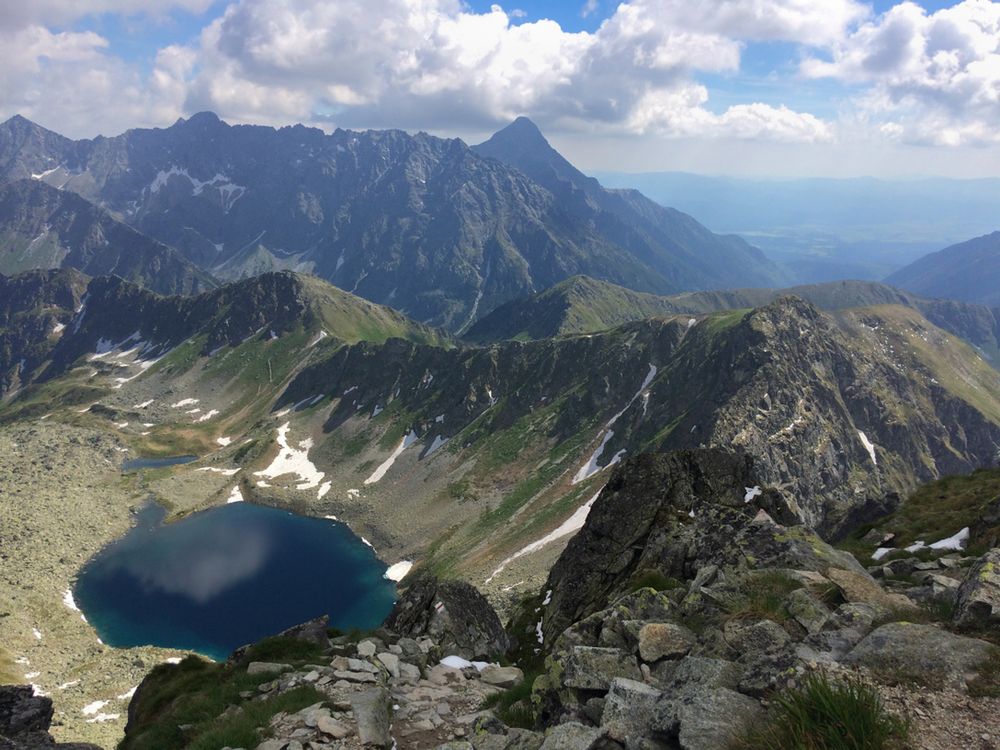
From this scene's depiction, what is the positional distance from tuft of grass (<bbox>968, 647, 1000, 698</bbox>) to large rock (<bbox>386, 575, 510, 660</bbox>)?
22.2 m

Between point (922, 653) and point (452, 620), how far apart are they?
23.9 meters

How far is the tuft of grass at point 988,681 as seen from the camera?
9635 mm

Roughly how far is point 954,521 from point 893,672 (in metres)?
38.2

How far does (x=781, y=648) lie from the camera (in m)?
13.0

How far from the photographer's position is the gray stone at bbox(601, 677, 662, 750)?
35.0ft

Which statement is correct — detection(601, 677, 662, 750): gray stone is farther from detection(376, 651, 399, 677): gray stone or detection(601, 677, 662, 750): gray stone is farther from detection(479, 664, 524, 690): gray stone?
detection(376, 651, 399, 677): gray stone

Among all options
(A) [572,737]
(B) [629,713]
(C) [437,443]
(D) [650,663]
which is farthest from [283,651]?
(C) [437,443]

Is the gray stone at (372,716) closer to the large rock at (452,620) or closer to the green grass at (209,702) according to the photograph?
the green grass at (209,702)

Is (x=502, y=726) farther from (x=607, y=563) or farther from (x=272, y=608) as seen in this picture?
(x=272, y=608)

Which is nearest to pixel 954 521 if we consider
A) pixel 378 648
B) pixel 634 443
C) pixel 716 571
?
pixel 716 571

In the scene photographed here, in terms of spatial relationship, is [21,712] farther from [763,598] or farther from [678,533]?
[678,533]

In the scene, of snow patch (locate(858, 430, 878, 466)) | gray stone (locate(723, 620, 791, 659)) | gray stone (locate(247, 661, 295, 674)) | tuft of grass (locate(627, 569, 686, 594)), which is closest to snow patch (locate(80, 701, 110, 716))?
gray stone (locate(247, 661, 295, 674))

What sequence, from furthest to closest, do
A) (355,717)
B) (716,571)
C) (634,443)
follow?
(634,443)
(716,571)
(355,717)

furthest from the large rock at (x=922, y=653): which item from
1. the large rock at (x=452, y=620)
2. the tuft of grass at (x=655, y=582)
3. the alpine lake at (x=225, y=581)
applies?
the alpine lake at (x=225, y=581)
